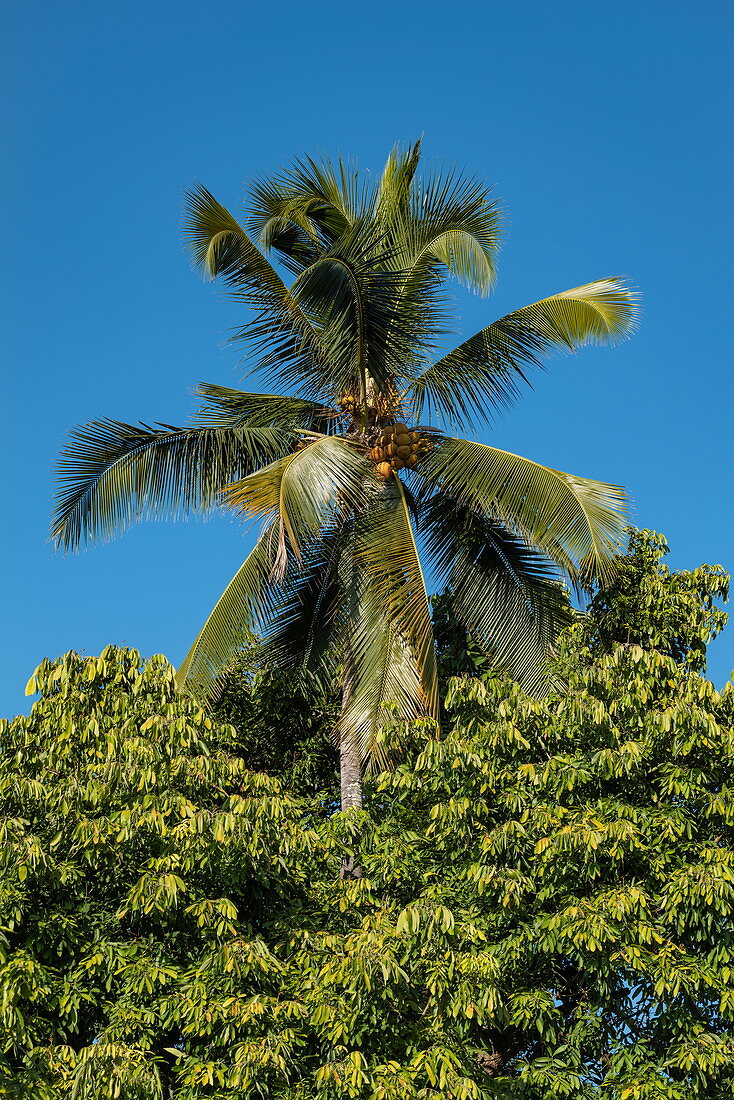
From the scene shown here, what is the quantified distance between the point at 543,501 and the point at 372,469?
224cm

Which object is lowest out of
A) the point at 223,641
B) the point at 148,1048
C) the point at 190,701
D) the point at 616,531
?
the point at 148,1048

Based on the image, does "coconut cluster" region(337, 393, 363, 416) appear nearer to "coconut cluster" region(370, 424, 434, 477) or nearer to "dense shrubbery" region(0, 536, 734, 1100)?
"coconut cluster" region(370, 424, 434, 477)

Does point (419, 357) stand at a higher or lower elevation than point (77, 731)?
higher

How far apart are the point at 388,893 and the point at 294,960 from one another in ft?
4.67

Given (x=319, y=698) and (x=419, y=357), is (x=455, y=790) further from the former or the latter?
(x=419, y=357)

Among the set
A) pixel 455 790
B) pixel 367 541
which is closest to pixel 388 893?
pixel 455 790

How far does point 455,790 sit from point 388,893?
3.79 ft

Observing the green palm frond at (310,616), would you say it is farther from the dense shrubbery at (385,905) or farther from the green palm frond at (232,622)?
the dense shrubbery at (385,905)

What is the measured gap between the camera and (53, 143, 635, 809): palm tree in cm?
1256

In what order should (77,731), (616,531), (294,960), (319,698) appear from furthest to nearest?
1. (319,698)
2. (616,531)
3. (77,731)
4. (294,960)

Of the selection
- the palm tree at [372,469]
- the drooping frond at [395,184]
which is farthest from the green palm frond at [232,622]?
the drooping frond at [395,184]

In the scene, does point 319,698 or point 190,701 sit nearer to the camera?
point 190,701

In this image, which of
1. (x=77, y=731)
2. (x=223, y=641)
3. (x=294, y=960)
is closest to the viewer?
(x=294, y=960)

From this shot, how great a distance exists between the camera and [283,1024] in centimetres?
925
